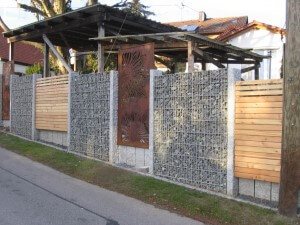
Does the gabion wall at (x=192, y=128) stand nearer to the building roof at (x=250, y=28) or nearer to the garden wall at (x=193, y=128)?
the garden wall at (x=193, y=128)

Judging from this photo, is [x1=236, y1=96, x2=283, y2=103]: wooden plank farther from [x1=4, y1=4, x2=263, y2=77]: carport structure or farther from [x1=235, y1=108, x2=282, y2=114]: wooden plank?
[x1=4, y1=4, x2=263, y2=77]: carport structure

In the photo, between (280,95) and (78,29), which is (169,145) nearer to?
(280,95)

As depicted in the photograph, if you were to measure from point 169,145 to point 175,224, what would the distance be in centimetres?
256

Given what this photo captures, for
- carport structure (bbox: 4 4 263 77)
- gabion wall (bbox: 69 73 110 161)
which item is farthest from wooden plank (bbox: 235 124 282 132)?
gabion wall (bbox: 69 73 110 161)

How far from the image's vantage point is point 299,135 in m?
6.27

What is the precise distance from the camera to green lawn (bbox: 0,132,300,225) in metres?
6.54

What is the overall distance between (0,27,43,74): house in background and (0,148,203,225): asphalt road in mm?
23028

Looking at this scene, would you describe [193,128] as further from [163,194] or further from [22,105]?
[22,105]

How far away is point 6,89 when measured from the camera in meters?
17.3

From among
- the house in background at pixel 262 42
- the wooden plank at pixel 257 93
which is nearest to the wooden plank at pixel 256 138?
the wooden plank at pixel 257 93

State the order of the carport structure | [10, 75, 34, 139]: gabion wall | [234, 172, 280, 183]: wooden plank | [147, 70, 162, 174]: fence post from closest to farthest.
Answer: [234, 172, 280, 183]: wooden plank < [147, 70, 162, 174]: fence post < the carport structure < [10, 75, 34, 139]: gabion wall

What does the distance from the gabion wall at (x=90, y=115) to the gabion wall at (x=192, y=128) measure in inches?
77.2

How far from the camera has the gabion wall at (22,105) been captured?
48.9 ft

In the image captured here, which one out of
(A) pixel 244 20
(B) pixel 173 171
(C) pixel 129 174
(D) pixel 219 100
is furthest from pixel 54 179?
(A) pixel 244 20
